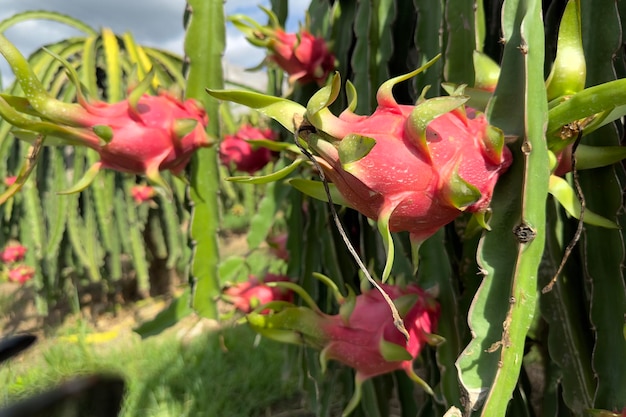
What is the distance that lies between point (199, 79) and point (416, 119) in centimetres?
60

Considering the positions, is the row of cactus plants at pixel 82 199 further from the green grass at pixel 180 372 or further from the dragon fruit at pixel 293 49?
the dragon fruit at pixel 293 49

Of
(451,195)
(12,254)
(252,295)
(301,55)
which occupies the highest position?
(301,55)

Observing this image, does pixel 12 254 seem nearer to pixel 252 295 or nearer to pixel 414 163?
pixel 252 295

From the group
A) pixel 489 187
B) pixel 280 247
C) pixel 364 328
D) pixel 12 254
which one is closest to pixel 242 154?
pixel 280 247

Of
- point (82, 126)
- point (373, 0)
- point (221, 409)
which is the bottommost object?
point (221, 409)

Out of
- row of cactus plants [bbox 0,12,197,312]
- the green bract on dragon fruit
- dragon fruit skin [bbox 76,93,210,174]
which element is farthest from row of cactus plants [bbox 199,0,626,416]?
row of cactus plants [bbox 0,12,197,312]

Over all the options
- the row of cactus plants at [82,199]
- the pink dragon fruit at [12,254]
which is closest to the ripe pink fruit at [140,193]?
the row of cactus plants at [82,199]

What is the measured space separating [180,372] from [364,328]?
181cm

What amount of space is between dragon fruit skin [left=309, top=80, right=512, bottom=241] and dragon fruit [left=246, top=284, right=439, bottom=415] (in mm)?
211

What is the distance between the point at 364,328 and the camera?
2.18 feet

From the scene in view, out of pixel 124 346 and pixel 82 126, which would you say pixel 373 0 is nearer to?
pixel 82 126

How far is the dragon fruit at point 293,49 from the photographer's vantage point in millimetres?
1023

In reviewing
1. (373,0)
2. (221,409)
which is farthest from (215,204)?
(221,409)

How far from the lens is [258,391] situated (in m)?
2.16
